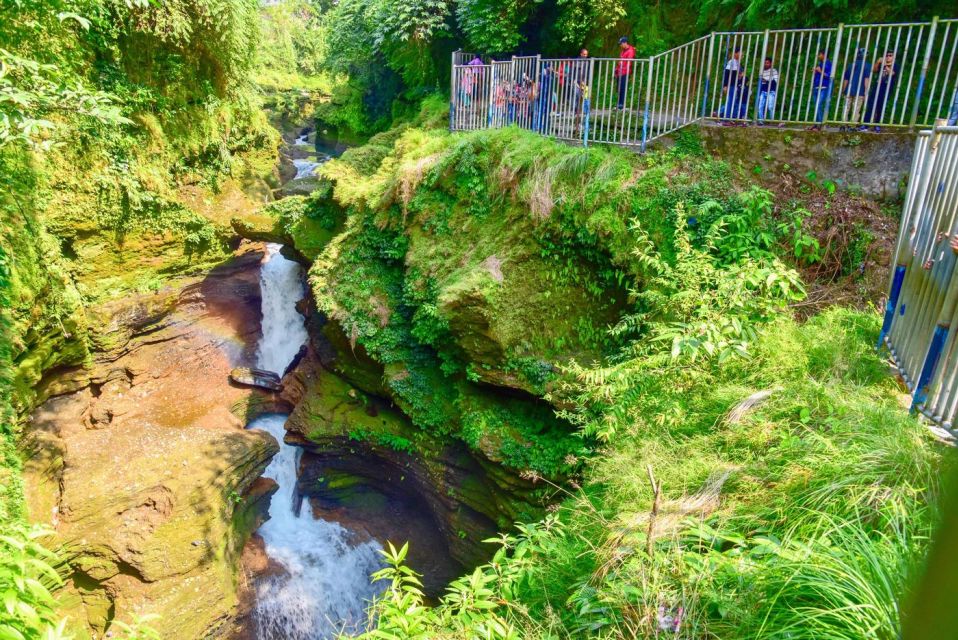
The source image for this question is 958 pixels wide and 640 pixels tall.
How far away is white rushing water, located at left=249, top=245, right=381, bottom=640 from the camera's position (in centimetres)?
998

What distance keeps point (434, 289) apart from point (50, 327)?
6.88 metres

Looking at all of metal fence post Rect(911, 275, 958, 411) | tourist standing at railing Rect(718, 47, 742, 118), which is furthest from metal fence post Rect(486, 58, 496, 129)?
metal fence post Rect(911, 275, 958, 411)

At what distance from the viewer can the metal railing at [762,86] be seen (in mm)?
7578

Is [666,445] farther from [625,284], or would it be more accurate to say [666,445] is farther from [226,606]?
[226,606]

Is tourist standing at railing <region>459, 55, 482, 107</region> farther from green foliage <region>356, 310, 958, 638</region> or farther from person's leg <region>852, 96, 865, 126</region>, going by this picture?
green foliage <region>356, 310, 958, 638</region>

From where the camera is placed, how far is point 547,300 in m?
8.55

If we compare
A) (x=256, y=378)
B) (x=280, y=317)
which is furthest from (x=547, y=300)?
(x=280, y=317)

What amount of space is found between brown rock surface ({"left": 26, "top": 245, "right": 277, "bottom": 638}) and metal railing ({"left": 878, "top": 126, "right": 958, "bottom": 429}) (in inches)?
386

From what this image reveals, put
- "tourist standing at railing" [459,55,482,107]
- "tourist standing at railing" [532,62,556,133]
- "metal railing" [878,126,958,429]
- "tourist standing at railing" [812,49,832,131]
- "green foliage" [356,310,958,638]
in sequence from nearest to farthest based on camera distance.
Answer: "green foliage" [356,310,958,638], "metal railing" [878,126,958,429], "tourist standing at railing" [812,49,832,131], "tourist standing at railing" [532,62,556,133], "tourist standing at railing" [459,55,482,107]

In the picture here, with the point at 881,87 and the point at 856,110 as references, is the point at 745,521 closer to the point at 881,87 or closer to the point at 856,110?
the point at 856,110

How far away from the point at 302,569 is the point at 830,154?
11437mm

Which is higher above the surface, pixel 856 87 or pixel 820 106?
pixel 856 87

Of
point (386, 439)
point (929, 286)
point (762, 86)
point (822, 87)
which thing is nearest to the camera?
point (929, 286)

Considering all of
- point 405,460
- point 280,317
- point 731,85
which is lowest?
point 405,460
